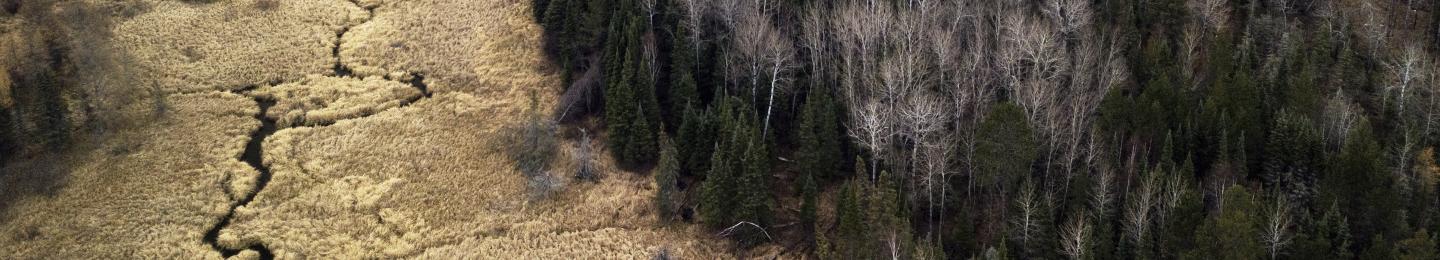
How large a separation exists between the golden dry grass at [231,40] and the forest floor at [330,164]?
0.17 meters

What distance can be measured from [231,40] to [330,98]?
13634 millimetres

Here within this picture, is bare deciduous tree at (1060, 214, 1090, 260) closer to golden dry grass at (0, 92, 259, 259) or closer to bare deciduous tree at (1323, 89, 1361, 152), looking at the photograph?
bare deciduous tree at (1323, 89, 1361, 152)

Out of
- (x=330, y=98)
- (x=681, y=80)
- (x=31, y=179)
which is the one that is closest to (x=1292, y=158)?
(x=681, y=80)

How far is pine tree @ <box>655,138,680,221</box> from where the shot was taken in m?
48.9

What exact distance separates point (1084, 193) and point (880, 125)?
8.87 m

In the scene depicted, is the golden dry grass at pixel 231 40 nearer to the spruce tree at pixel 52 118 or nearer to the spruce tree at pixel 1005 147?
the spruce tree at pixel 52 118

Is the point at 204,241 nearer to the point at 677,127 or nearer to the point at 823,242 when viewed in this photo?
the point at 677,127

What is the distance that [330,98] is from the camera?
6341 cm

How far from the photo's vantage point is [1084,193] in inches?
1666

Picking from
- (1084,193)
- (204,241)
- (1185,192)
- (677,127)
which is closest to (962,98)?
(1084,193)

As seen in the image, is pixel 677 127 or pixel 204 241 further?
pixel 677 127

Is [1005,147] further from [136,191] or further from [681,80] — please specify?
[136,191]

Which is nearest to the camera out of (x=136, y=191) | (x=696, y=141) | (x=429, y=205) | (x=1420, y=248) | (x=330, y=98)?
(x=1420, y=248)

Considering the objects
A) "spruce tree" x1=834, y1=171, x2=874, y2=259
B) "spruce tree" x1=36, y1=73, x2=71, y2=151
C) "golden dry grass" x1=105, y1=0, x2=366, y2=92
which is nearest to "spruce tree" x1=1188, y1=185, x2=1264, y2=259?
"spruce tree" x1=834, y1=171, x2=874, y2=259
